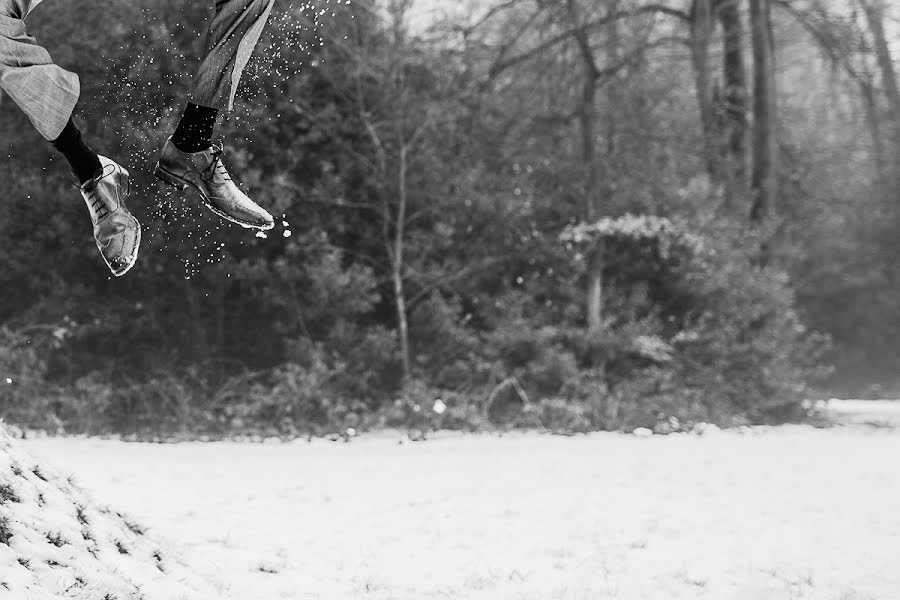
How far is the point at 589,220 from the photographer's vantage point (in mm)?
11039

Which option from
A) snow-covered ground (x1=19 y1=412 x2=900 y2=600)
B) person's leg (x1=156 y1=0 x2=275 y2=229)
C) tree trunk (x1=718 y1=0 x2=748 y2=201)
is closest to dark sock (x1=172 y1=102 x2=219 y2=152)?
person's leg (x1=156 y1=0 x2=275 y2=229)

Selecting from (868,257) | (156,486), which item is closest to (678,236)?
(156,486)

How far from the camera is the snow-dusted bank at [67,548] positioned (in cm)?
318

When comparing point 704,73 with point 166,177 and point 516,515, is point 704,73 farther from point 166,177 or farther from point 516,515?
point 166,177

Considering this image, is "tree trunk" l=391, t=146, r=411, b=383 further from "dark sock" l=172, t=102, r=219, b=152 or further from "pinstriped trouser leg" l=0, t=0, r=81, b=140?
"pinstriped trouser leg" l=0, t=0, r=81, b=140

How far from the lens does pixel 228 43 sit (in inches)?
103

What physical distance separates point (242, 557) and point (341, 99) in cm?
676

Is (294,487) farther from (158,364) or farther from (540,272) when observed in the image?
(540,272)

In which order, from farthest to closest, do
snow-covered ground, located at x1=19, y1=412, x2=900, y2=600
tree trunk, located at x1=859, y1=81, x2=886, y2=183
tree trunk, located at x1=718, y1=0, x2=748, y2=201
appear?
tree trunk, located at x1=859, y1=81, x2=886, y2=183 → tree trunk, located at x1=718, y1=0, x2=748, y2=201 → snow-covered ground, located at x1=19, y1=412, x2=900, y2=600

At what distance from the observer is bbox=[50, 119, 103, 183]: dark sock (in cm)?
273

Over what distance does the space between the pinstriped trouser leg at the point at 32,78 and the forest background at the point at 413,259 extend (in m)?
6.06

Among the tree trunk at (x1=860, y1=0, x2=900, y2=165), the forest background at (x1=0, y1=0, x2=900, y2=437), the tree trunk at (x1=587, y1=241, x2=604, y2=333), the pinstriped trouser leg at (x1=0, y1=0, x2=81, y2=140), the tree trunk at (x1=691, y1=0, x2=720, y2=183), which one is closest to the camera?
the pinstriped trouser leg at (x1=0, y1=0, x2=81, y2=140)

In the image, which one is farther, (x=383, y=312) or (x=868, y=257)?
(x=868, y=257)

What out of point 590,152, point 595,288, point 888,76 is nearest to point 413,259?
Result: point 595,288
